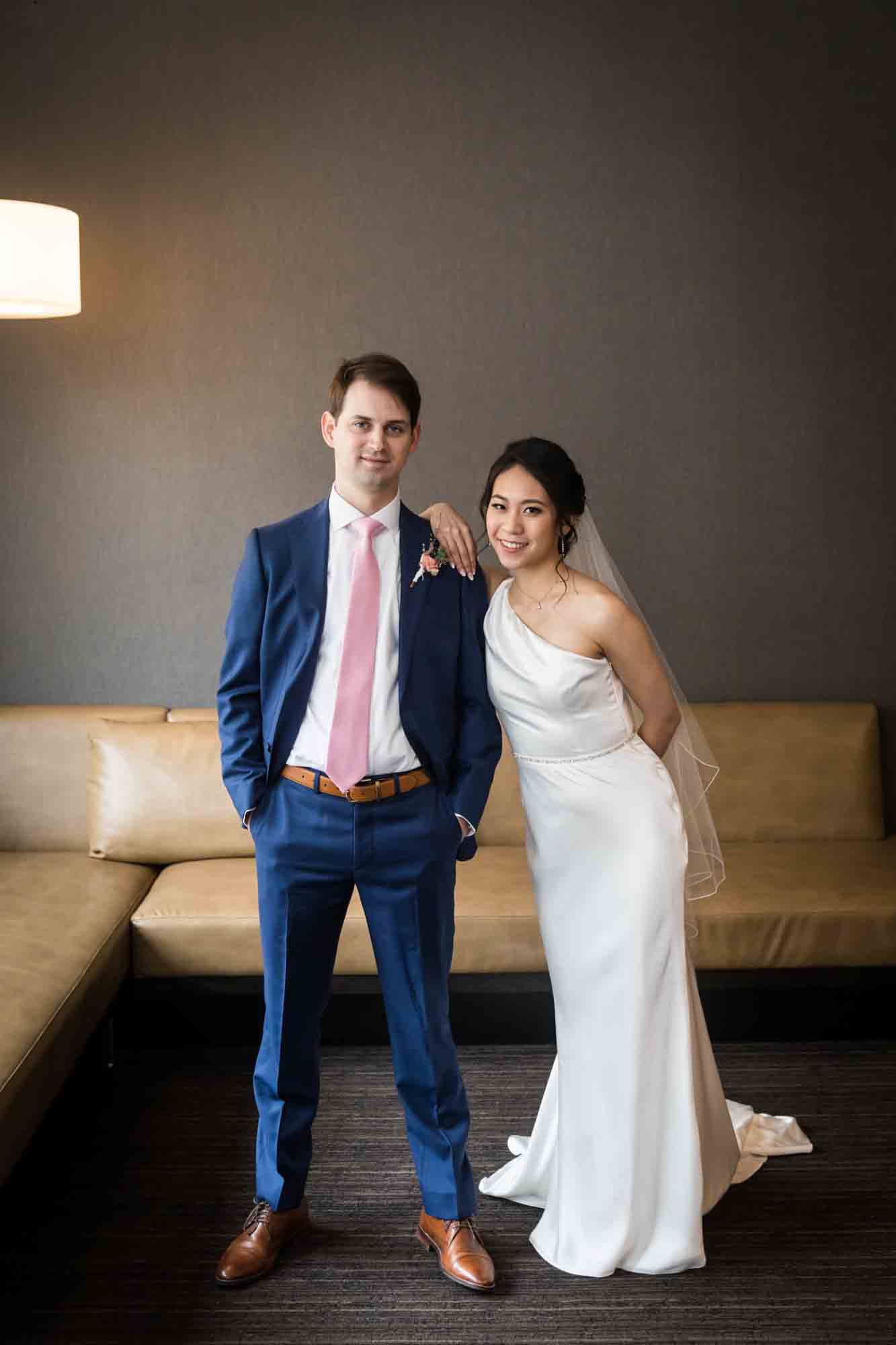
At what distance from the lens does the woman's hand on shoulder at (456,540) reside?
2.53 meters

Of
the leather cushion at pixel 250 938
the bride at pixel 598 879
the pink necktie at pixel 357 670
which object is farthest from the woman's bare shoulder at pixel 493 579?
the leather cushion at pixel 250 938

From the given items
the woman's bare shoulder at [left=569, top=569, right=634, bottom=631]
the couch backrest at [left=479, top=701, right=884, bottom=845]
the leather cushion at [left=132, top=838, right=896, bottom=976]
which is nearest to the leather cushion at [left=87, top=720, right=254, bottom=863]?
the leather cushion at [left=132, top=838, right=896, bottom=976]

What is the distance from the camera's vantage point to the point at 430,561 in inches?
97.8

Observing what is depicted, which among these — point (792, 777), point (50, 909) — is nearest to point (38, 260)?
point (50, 909)

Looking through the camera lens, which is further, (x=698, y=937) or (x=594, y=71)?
(x=594, y=71)

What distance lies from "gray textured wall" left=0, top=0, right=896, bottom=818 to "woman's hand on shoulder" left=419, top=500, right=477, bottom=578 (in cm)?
156

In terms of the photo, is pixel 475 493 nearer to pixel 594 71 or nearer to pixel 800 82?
pixel 594 71

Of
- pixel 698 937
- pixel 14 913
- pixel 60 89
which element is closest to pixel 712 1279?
pixel 698 937

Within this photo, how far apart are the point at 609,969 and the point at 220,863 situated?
1566 millimetres

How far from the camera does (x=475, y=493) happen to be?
414cm

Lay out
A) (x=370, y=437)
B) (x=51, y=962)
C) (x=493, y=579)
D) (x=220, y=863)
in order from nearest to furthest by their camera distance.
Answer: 1. (x=370, y=437)
2. (x=493, y=579)
3. (x=51, y=962)
4. (x=220, y=863)

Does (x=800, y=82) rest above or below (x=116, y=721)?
above

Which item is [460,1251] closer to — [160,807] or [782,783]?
[160,807]

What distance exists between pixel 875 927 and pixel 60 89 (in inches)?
136
